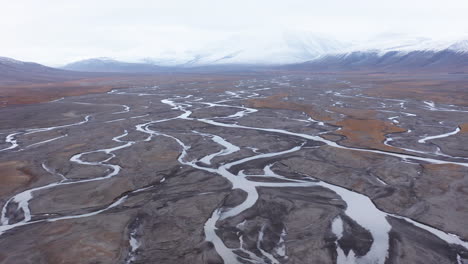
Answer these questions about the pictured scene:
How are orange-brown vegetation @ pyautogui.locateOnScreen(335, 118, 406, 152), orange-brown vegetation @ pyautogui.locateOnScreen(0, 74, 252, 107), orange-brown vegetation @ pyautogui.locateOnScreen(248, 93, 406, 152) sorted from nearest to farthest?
orange-brown vegetation @ pyautogui.locateOnScreen(335, 118, 406, 152) → orange-brown vegetation @ pyautogui.locateOnScreen(248, 93, 406, 152) → orange-brown vegetation @ pyautogui.locateOnScreen(0, 74, 252, 107)

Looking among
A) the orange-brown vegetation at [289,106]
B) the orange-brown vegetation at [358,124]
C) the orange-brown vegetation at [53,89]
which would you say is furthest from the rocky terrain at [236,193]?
the orange-brown vegetation at [53,89]

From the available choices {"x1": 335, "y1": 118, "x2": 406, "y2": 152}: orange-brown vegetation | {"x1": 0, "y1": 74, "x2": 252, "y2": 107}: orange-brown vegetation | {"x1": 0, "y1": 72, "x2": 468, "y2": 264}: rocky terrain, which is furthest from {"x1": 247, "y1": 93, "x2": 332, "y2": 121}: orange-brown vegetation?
{"x1": 0, "y1": 74, "x2": 252, "y2": 107}: orange-brown vegetation

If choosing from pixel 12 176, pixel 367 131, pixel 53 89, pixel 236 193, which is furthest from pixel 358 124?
pixel 53 89

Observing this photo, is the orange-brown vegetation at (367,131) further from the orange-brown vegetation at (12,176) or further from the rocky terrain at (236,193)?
the orange-brown vegetation at (12,176)

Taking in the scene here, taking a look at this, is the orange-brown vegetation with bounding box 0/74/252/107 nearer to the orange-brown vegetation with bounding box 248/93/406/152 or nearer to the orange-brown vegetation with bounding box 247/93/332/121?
the orange-brown vegetation with bounding box 247/93/332/121

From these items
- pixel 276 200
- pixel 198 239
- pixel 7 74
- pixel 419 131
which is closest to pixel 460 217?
pixel 276 200

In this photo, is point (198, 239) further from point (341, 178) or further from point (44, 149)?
point (44, 149)

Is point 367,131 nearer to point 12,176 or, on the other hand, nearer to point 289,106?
point 289,106

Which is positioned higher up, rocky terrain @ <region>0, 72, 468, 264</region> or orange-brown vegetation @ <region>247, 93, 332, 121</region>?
rocky terrain @ <region>0, 72, 468, 264</region>
